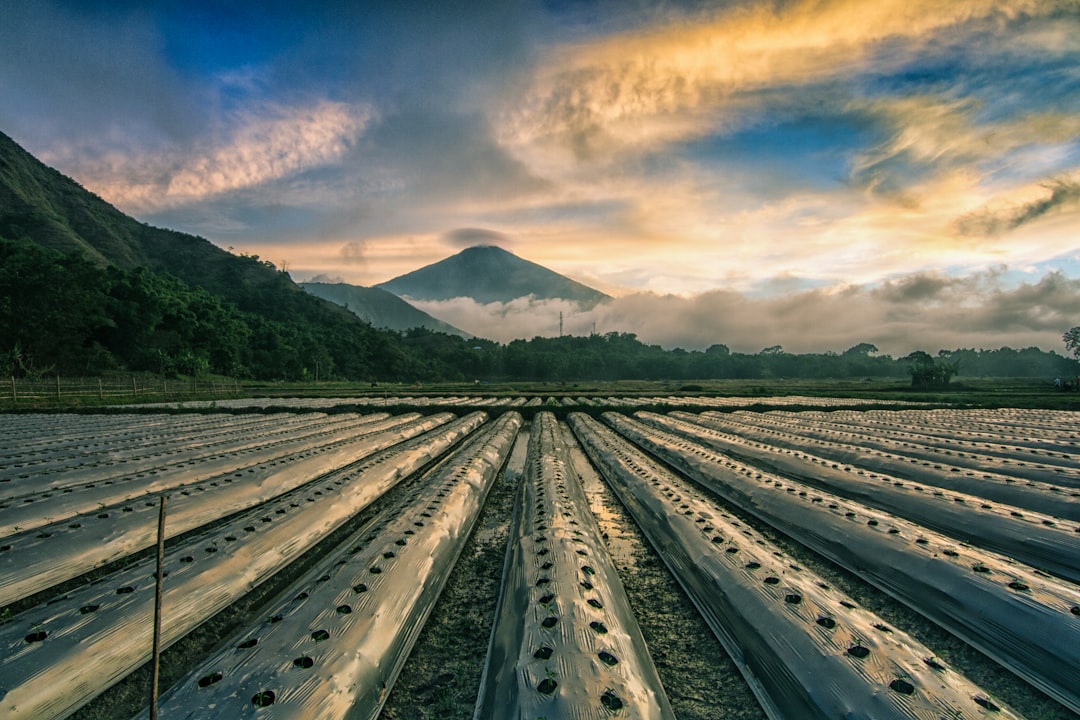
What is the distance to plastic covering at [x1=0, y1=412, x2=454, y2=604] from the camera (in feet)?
14.4

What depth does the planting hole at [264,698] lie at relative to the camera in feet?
8.25

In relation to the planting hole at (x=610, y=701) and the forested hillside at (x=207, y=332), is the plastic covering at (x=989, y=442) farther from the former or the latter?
the forested hillside at (x=207, y=332)

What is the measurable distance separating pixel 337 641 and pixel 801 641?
2948 millimetres

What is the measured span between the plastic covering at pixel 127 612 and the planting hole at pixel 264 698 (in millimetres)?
1321

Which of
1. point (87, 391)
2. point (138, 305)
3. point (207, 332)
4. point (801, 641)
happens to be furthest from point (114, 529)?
point (207, 332)

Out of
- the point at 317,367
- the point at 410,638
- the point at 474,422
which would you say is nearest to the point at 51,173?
the point at 317,367

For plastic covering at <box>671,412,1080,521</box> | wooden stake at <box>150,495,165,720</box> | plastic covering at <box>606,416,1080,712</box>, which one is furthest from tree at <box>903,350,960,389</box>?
wooden stake at <box>150,495,165,720</box>

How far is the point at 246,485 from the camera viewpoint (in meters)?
7.49

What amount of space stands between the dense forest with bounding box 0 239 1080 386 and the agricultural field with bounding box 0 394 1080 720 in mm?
45188

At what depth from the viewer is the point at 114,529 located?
531 cm

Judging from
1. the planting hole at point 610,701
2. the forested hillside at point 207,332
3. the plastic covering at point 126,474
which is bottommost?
the plastic covering at point 126,474

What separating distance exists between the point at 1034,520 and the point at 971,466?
4726mm

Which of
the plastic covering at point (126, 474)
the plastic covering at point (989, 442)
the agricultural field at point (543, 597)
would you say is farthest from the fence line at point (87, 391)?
the plastic covering at point (989, 442)

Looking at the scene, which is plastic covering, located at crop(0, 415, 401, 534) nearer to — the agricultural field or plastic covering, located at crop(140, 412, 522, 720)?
the agricultural field
